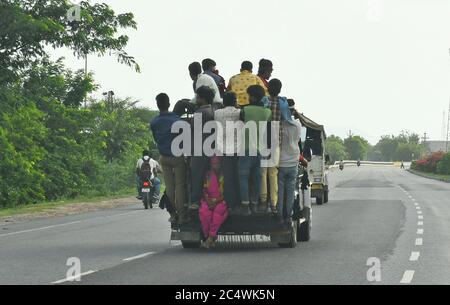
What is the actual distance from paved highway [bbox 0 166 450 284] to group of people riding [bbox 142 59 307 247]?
665 mm

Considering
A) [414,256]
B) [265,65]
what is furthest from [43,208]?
[414,256]

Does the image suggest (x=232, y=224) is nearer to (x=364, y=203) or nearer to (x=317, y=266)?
(x=317, y=266)

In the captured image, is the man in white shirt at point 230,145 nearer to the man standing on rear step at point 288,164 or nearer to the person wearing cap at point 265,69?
the man standing on rear step at point 288,164

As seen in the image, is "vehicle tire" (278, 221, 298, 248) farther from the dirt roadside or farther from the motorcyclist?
the motorcyclist

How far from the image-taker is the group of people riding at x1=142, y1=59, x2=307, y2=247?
1373 centimetres

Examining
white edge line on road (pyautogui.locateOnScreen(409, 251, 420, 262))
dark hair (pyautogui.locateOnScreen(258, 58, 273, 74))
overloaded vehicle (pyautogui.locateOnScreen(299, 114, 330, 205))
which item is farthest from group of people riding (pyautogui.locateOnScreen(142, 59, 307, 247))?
overloaded vehicle (pyautogui.locateOnScreen(299, 114, 330, 205))

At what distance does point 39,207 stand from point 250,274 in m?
18.3

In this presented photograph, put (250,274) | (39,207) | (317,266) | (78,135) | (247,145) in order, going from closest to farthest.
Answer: (250,274), (317,266), (247,145), (39,207), (78,135)

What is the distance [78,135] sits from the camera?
39719mm

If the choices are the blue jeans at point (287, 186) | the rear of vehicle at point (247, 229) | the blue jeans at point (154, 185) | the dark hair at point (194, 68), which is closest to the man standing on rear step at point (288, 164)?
the blue jeans at point (287, 186)

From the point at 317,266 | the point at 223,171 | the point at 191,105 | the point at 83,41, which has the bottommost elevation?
the point at 317,266

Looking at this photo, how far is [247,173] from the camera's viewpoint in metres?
13.8
